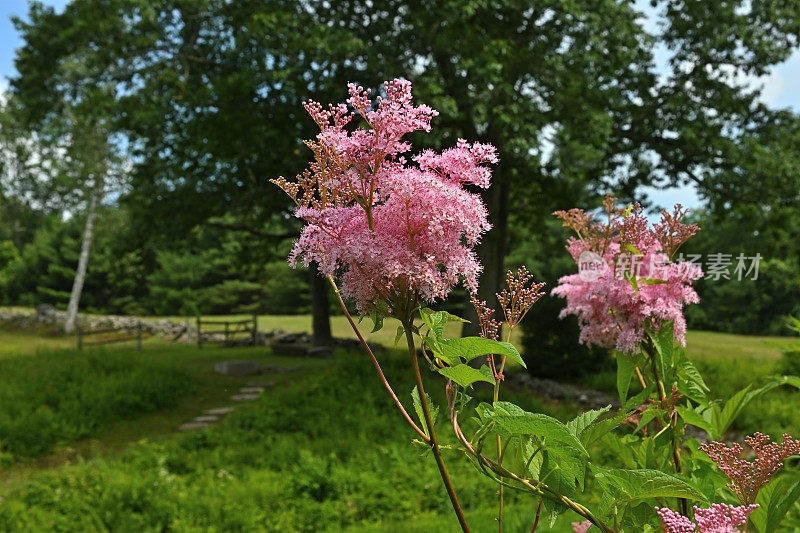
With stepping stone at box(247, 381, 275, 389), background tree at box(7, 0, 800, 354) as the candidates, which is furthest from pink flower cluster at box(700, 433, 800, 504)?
stepping stone at box(247, 381, 275, 389)

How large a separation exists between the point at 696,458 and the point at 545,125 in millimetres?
7529

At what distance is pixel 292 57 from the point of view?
8305mm

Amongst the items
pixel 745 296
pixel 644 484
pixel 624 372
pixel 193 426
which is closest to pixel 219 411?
pixel 193 426

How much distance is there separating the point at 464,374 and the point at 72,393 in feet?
32.9

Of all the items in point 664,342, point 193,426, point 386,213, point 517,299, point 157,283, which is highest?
point 157,283

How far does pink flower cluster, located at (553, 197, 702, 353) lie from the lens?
1.52m

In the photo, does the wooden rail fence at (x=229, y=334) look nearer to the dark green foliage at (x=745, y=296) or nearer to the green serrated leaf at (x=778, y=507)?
the dark green foliage at (x=745, y=296)

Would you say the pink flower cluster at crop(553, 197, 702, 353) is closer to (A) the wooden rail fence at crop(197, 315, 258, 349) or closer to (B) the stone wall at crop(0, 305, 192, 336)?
(A) the wooden rail fence at crop(197, 315, 258, 349)

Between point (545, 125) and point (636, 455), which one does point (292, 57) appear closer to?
point (545, 125)

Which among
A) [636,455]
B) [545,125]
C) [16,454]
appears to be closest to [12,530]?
[16,454]

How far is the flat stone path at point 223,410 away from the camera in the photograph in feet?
27.9

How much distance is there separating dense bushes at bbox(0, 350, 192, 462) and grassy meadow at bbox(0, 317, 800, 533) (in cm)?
2

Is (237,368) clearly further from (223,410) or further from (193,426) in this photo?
(193,426)

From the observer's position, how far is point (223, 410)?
369 inches
